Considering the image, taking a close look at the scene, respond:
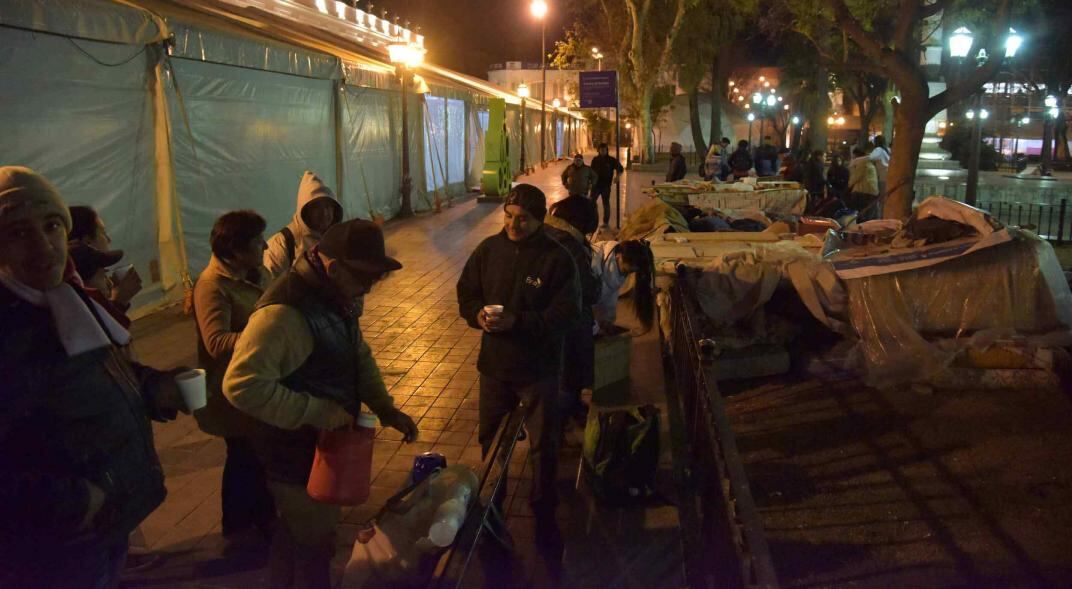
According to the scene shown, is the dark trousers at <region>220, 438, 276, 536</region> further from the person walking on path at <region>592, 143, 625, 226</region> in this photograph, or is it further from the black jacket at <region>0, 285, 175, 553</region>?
the person walking on path at <region>592, 143, 625, 226</region>

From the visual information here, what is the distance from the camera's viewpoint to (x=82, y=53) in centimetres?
707

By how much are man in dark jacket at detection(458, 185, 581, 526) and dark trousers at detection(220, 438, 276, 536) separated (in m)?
1.13

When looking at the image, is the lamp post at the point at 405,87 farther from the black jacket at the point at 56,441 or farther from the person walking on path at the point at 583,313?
the black jacket at the point at 56,441

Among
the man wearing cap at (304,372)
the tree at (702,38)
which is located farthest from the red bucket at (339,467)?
the tree at (702,38)

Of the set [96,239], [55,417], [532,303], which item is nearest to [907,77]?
[532,303]

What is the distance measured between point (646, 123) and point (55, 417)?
35.4 metres

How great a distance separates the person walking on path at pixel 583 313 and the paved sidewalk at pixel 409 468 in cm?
40

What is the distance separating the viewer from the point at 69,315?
196 centimetres

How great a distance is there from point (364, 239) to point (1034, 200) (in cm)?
2268

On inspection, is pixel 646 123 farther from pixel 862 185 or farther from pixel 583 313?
pixel 583 313

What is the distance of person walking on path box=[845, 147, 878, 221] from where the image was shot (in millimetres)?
14445

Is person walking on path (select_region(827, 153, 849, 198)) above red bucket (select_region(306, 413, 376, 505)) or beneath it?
above

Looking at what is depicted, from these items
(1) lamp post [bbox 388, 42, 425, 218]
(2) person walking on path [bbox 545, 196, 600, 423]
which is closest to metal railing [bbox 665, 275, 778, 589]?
(2) person walking on path [bbox 545, 196, 600, 423]

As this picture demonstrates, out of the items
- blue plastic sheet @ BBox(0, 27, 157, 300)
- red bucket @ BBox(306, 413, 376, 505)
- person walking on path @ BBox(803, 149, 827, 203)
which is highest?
blue plastic sheet @ BBox(0, 27, 157, 300)
